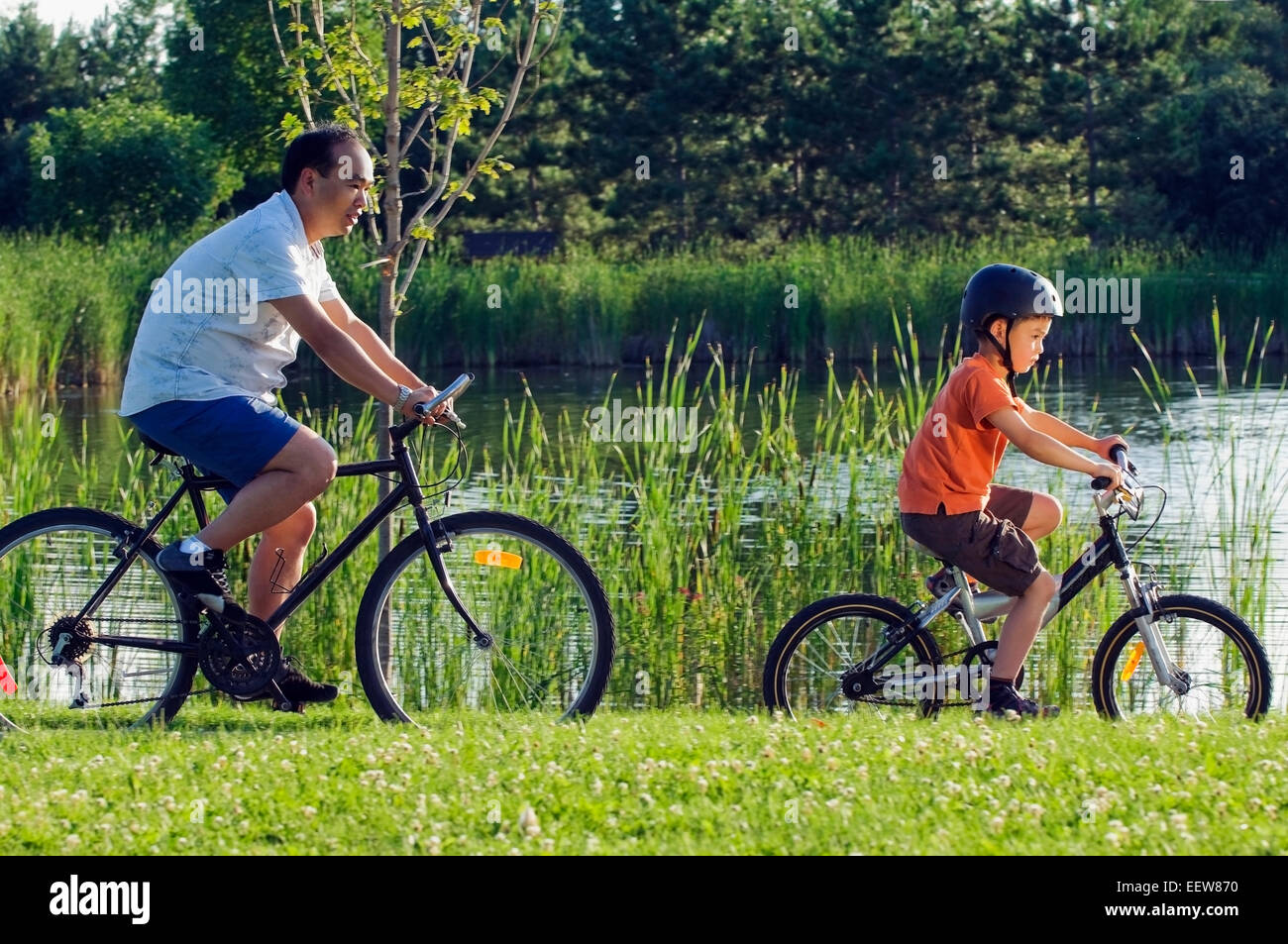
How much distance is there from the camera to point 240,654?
547 cm

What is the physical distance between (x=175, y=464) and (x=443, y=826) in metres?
1.94

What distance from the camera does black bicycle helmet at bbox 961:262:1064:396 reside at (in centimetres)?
568

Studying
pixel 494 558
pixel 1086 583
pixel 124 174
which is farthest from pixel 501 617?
pixel 124 174

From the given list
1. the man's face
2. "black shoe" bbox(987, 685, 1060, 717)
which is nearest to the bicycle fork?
the man's face

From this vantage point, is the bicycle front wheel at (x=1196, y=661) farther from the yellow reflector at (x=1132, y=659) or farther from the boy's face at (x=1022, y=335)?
the boy's face at (x=1022, y=335)

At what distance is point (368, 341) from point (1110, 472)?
2534mm

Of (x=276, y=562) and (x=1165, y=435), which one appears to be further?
(x=1165, y=435)

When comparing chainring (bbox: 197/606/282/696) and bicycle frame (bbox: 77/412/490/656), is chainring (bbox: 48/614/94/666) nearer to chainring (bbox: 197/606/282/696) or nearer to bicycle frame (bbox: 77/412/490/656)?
bicycle frame (bbox: 77/412/490/656)

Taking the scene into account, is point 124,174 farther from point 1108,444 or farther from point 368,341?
point 1108,444

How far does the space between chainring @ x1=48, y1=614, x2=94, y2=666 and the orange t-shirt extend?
9.12ft

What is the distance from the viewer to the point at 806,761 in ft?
15.9
